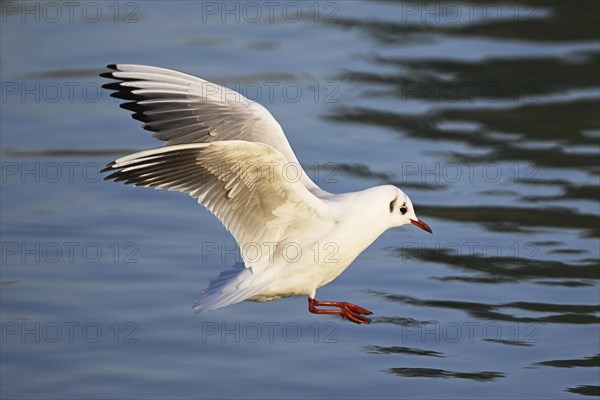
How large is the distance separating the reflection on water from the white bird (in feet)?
8.49

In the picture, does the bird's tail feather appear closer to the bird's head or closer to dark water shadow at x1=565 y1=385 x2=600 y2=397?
the bird's head

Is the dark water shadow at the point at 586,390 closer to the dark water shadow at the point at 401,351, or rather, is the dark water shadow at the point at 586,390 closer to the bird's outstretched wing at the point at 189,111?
the dark water shadow at the point at 401,351

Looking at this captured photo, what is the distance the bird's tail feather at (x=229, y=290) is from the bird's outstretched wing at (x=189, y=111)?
0.76 m

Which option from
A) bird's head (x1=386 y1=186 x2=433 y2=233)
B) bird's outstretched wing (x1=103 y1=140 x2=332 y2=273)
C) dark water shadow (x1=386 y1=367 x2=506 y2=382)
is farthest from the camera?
dark water shadow (x1=386 y1=367 x2=506 y2=382)

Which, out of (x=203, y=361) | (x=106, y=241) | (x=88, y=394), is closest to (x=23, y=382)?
(x=88, y=394)

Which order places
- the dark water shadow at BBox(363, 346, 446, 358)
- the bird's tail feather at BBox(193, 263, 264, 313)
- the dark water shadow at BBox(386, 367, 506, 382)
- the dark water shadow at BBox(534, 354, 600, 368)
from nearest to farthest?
the bird's tail feather at BBox(193, 263, 264, 313) → the dark water shadow at BBox(386, 367, 506, 382) → the dark water shadow at BBox(534, 354, 600, 368) → the dark water shadow at BBox(363, 346, 446, 358)

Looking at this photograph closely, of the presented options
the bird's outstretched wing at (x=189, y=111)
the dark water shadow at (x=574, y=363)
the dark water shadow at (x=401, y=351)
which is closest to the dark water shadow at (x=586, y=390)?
the dark water shadow at (x=574, y=363)

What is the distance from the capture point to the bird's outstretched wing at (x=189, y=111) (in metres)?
10.0

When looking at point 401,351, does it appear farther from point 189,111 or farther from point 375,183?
point 189,111

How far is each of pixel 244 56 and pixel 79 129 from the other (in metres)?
3.16

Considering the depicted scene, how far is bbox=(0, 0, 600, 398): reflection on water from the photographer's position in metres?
12.7

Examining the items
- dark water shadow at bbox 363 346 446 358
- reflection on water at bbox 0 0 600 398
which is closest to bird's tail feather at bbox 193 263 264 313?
reflection on water at bbox 0 0 600 398

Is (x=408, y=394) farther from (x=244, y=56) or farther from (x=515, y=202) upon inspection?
(x=244, y=56)

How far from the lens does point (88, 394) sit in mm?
12367
